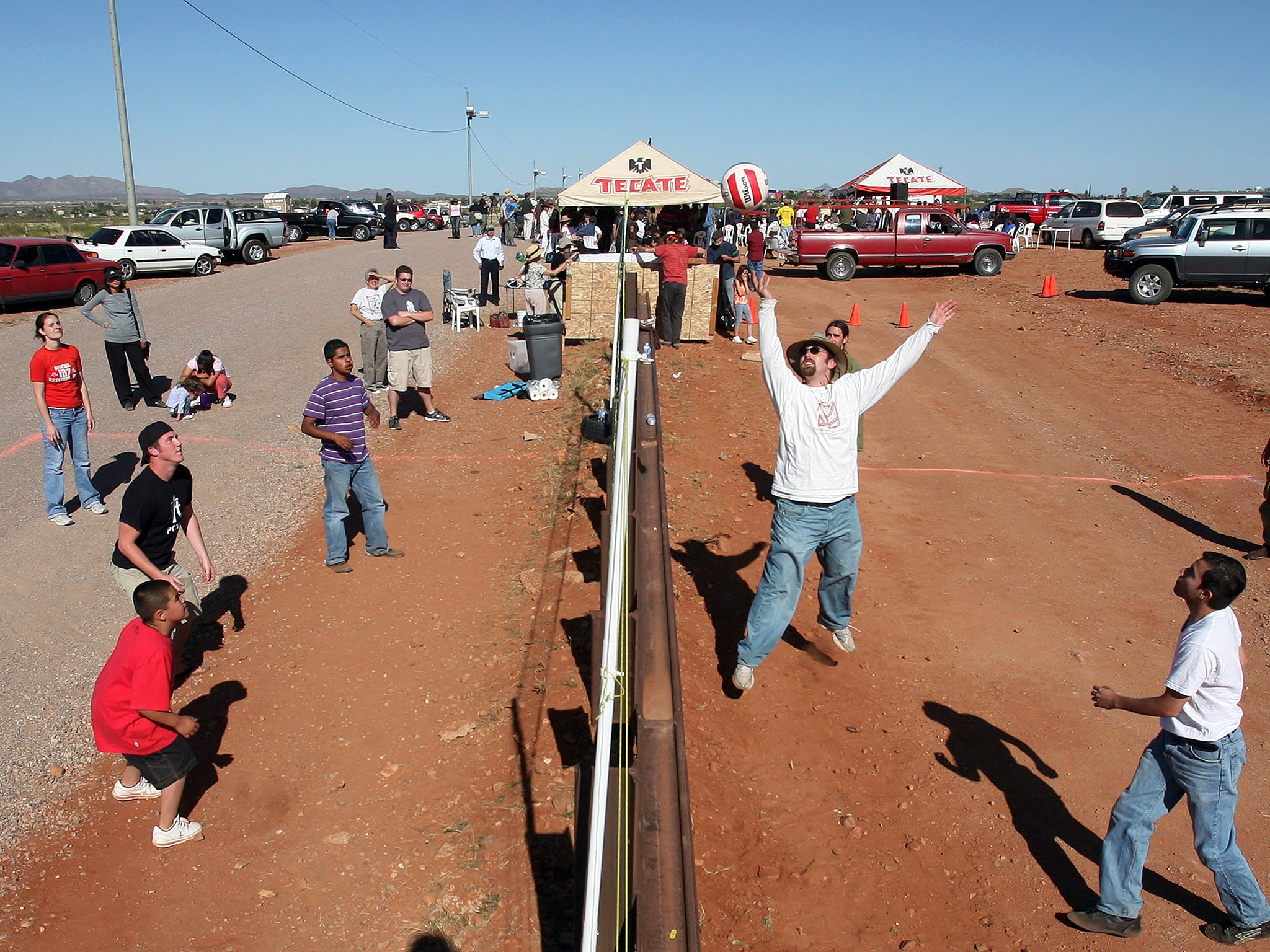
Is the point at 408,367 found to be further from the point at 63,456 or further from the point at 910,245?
the point at 910,245

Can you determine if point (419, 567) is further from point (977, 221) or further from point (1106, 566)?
point (977, 221)

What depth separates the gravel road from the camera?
216 inches

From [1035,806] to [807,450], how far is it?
2.20 metres

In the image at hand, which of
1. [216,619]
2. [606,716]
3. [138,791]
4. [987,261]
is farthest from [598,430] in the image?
[987,261]

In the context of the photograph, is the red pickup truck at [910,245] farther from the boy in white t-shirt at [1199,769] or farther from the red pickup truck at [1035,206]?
the boy in white t-shirt at [1199,769]

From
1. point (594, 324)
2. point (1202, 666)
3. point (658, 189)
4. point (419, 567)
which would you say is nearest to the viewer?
point (1202, 666)

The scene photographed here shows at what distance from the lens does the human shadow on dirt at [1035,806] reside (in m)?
4.20

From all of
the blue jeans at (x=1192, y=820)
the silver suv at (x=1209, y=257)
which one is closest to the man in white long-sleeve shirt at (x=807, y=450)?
the blue jeans at (x=1192, y=820)

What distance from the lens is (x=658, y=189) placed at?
1934 cm

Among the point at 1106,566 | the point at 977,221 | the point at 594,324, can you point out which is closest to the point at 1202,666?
the point at 1106,566

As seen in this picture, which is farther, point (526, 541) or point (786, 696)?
point (526, 541)

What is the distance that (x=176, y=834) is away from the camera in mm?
4430

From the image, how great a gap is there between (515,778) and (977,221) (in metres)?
36.8

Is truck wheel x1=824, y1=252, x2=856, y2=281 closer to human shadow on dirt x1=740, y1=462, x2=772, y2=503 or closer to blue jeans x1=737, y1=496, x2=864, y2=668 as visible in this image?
human shadow on dirt x1=740, y1=462, x2=772, y2=503
